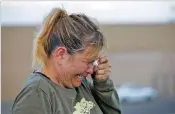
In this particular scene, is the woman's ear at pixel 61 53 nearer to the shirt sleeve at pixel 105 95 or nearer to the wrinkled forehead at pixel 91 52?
the wrinkled forehead at pixel 91 52

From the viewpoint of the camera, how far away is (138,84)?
1.92 m

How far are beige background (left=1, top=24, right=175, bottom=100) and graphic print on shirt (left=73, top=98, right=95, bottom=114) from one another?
2.64 feet

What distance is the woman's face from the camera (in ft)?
3.19

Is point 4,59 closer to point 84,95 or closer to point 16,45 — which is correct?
point 16,45

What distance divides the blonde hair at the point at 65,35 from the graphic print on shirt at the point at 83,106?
0.61 feet

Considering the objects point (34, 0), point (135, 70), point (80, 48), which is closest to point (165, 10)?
point (135, 70)

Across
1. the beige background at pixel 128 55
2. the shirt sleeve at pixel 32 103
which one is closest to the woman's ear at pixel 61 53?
the shirt sleeve at pixel 32 103

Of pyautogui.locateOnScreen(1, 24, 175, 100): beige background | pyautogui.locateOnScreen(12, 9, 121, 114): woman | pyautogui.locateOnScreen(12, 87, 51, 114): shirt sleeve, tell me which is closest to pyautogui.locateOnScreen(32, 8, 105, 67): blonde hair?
pyautogui.locateOnScreen(12, 9, 121, 114): woman

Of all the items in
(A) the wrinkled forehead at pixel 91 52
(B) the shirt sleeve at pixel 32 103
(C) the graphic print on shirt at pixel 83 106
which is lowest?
(C) the graphic print on shirt at pixel 83 106

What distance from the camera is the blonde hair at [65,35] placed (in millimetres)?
949

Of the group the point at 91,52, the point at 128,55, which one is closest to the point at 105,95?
the point at 91,52

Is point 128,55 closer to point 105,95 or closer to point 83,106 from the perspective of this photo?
point 105,95

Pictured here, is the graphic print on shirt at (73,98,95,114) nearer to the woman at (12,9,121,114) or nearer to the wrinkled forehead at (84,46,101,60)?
the woman at (12,9,121,114)

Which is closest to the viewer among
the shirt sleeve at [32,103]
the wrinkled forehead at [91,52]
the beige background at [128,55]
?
the shirt sleeve at [32,103]
